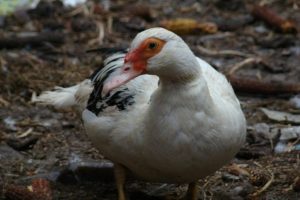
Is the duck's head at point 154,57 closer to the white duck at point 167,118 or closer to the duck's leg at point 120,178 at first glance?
the white duck at point 167,118

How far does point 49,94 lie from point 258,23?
327 cm

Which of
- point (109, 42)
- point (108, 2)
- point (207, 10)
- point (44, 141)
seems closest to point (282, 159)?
point (44, 141)

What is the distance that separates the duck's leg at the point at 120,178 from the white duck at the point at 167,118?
16cm

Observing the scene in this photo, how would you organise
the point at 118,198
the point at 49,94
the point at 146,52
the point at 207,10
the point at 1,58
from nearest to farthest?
the point at 146,52
the point at 118,198
the point at 49,94
the point at 1,58
the point at 207,10

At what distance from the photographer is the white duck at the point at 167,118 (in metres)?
4.02

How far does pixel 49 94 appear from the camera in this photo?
5.89 m

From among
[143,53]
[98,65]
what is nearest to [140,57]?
[143,53]

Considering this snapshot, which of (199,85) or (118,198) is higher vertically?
(199,85)

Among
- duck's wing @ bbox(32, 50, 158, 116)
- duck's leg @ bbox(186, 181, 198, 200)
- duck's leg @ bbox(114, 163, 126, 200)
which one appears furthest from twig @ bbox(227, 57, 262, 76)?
duck's leg @ bbox(114, 163, 126, 200)

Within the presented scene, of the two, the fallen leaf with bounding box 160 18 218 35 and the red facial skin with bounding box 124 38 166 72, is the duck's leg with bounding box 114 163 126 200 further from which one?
A: the fallen leaf with bounding box 160 18 218 35

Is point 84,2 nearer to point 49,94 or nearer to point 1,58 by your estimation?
point 1,58

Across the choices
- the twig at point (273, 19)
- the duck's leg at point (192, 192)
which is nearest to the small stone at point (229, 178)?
the duck's leg at point (192, 192)

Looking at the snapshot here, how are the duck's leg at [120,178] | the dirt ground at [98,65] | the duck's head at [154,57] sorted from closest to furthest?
the duck's head at [154,57]
the duck's leg at [120,178]
the dirt ground at [98,65]

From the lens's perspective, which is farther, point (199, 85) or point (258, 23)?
point (258, 23)
